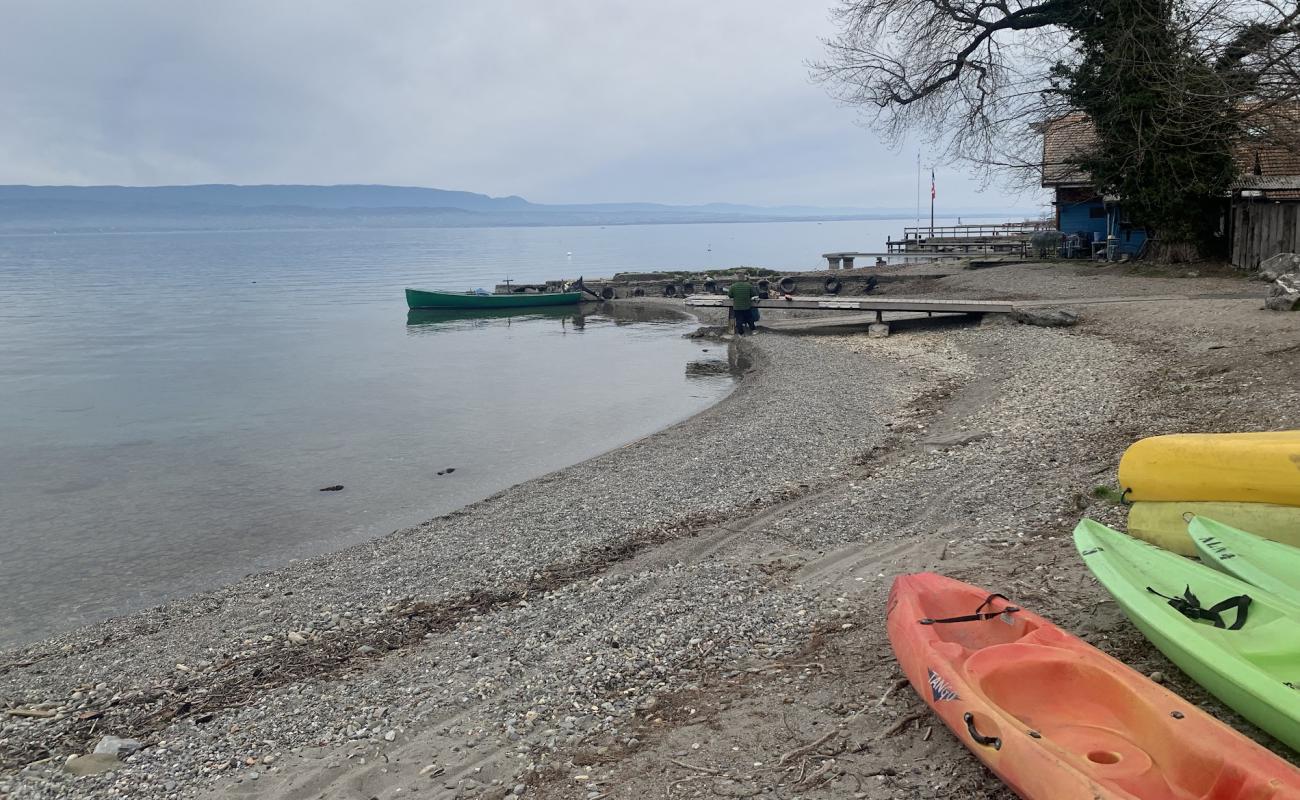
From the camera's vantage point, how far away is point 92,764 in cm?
598

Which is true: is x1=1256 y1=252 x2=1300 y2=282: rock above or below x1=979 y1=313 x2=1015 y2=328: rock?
above

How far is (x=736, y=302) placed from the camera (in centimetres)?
2945

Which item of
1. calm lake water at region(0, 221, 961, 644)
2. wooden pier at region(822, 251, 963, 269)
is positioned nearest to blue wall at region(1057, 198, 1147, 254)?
wooden pier at region(822, 251, 963, 269)

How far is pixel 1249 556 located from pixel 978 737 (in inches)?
127

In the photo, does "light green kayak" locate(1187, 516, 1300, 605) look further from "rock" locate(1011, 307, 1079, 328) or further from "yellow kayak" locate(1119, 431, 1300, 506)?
"rock" locate(1011, 307, 1079, 328)

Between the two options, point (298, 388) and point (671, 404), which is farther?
point (298, 388)

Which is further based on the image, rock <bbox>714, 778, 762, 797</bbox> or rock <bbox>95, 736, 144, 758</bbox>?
rock <bbox>95, 736, 144, 758</bbox>

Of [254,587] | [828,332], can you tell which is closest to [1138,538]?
[254,587]

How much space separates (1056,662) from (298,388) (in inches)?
968

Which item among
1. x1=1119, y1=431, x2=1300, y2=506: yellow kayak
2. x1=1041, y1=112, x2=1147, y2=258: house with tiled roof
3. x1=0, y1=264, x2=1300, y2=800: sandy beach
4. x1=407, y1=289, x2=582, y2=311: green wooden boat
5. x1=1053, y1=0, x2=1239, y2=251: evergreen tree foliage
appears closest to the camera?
x1=0, y1=264, x2=1300, y2=800: sandy beach

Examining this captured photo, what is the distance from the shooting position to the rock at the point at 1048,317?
22.2 meters

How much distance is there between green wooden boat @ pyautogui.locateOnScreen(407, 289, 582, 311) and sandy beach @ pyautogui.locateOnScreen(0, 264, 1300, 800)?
101 ft

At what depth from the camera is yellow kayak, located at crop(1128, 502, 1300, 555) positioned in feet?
22.5

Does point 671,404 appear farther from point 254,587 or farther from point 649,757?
point 649,757
